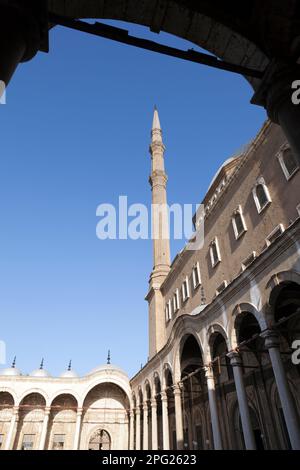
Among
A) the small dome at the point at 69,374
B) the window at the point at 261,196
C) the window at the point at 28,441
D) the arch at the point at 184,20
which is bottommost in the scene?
the window at the point at 28,441

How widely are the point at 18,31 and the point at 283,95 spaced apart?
3338mm

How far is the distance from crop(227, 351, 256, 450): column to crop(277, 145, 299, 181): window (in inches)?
279

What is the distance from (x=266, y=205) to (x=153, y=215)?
1755 cm

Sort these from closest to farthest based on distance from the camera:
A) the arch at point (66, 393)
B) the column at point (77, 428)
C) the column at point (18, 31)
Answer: the column at point (18, 31) < the column at point (77, 428) < the arch at point (66, 393)

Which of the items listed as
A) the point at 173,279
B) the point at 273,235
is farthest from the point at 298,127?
the point at 173,279

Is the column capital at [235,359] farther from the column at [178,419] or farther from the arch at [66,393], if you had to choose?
the arch at [66,393]

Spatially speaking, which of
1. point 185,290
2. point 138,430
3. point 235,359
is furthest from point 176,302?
point 235,359

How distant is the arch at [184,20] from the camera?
4984mm

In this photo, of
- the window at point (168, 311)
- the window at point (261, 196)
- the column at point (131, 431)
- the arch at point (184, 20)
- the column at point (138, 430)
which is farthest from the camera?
the column at point (131, 431)

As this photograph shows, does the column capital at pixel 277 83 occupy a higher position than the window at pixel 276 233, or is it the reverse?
the window at pixel 276 233

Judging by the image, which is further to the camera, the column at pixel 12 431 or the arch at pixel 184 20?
the column at pixel 12 431

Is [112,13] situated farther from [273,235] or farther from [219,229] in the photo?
[219,229]

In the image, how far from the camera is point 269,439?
44.0ft

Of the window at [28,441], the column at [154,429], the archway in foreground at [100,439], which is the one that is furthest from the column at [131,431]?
the window at [28,441]
